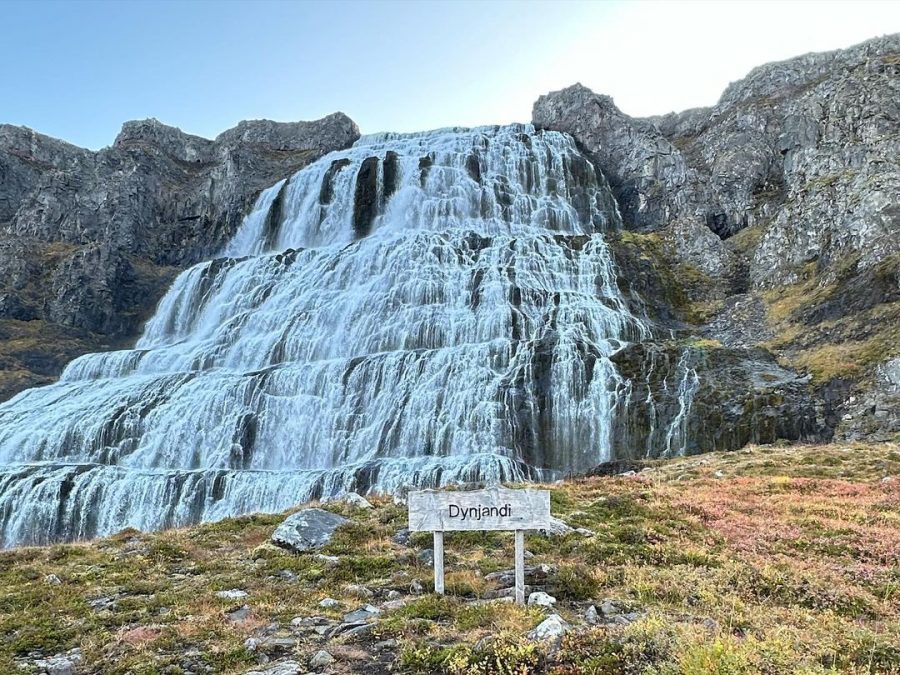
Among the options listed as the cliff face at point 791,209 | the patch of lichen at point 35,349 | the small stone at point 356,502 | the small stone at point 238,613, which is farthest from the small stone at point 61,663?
the patch of lichen at point 35,349

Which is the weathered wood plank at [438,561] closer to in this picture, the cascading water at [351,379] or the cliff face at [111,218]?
the cascading water at [351,379]

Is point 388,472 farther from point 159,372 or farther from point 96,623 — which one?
point 159,372

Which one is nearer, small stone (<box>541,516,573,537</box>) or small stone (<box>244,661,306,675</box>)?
small stone (<box>244,661,306,675</box>)

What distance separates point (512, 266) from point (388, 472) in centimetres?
2610

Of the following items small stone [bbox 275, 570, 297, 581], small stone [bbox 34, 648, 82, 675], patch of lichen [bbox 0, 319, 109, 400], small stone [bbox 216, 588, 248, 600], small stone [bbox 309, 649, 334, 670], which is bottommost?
small stone [bbox 34, 648, 82, 675]

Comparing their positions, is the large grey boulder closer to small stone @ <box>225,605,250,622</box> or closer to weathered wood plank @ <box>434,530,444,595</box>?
small stone @ <box>225,605,250,622</box>

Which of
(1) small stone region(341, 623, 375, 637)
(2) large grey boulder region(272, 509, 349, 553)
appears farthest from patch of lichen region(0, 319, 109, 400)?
(1) small stone region(341, 623, 375, 637)

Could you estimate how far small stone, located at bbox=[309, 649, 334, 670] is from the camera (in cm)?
688

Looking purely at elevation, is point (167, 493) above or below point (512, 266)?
below

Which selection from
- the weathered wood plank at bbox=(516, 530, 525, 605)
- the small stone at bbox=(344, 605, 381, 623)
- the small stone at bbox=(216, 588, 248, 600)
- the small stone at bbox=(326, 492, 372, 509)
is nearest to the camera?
the small stone at bbox=(344, 605, 381, 623)

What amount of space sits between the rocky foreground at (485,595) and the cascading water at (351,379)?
56.7 feet

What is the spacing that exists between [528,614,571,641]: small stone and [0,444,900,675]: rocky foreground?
36 mm

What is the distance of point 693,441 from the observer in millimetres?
32156

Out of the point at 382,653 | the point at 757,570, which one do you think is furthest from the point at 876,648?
the point at 382,653
